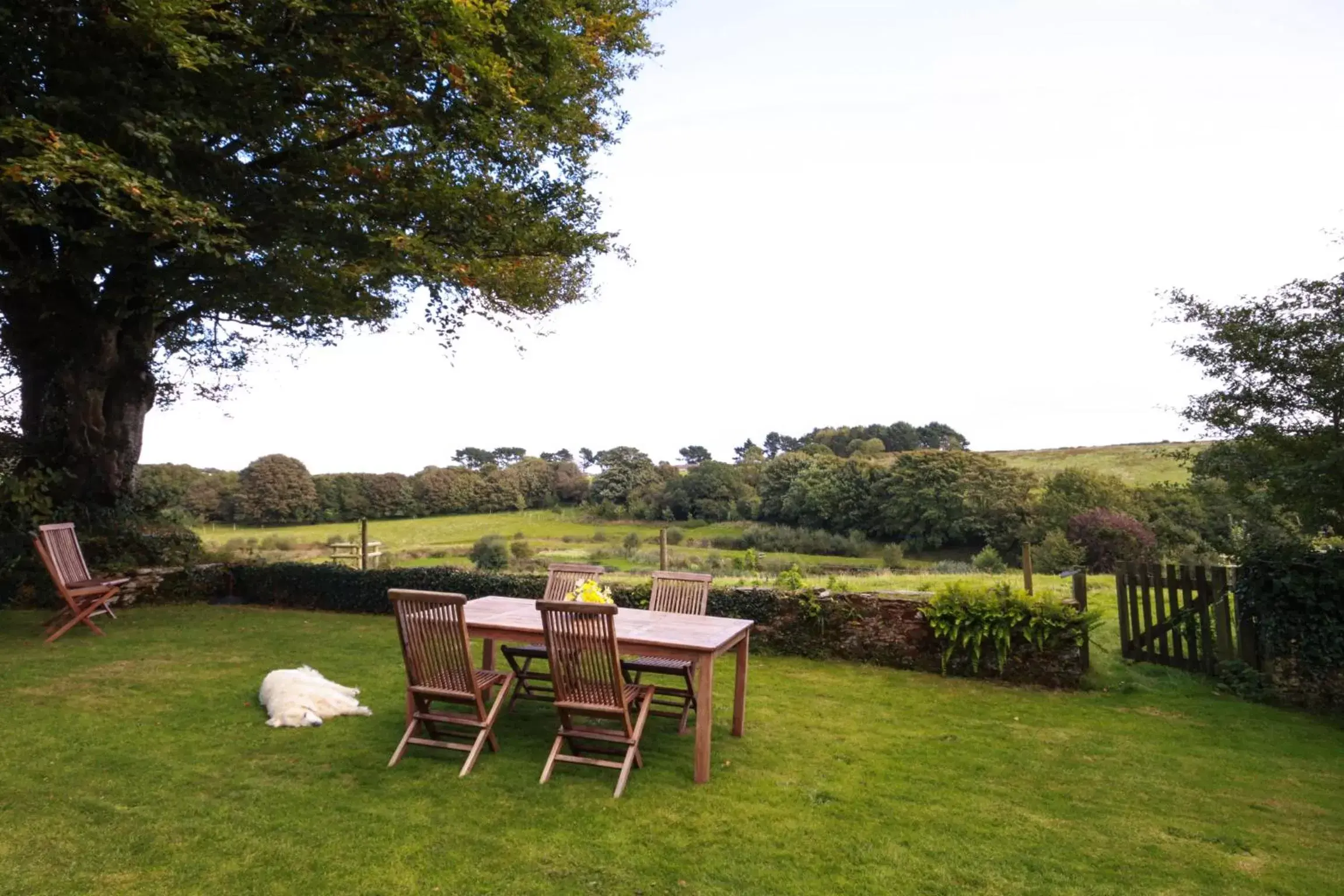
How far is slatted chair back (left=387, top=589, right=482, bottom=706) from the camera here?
4.16 meters

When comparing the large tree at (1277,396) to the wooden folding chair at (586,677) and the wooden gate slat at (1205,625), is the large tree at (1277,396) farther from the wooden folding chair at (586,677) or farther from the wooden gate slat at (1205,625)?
the wooden folding chair at (586,677)

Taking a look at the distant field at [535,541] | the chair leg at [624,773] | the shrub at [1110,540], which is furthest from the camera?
the shrub at [1110,540]

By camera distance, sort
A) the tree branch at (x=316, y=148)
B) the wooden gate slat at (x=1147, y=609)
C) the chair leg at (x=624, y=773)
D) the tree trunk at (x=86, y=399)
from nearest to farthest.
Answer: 1. the chair leg at (x=624, y=773)
2. the wooden gate slat at (x=1147, y=609)
3. the tree branch at (x=316, y=148)
4. the tree trunk at (x=86, y=399)

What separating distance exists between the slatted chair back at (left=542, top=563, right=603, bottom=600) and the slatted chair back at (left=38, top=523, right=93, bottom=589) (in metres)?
5.49

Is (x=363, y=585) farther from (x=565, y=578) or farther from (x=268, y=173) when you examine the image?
(x=268, y=173)

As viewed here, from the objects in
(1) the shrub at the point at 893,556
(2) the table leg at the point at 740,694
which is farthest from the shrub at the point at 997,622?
(1) the shrub at the point at 893,556

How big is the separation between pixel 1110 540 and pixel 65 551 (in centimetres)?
2604

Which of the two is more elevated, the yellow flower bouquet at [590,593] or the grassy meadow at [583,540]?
the yellow flower bouquet at [590,593]

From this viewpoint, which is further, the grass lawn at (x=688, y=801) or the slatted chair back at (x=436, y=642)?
the slatted chair back at (x=436, y=642)

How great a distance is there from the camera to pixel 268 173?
29.2ft

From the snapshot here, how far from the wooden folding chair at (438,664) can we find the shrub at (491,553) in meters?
13.7

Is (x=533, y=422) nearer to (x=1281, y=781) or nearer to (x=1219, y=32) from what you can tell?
(x=1219, y=32)

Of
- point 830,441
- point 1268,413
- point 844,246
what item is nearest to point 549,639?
point 1268,413

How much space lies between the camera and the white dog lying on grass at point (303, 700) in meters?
5.03
